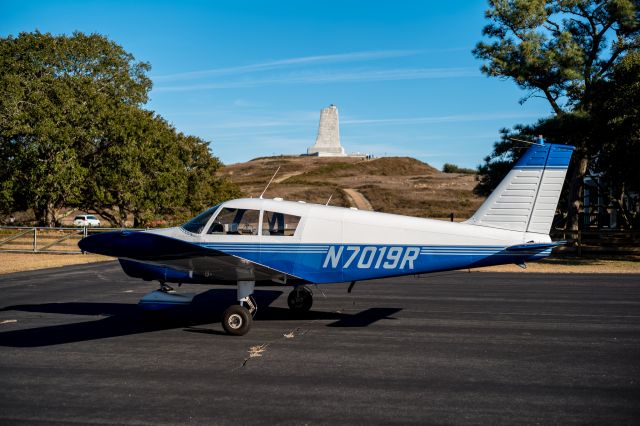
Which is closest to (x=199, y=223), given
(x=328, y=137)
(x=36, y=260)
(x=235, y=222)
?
(x=235, y=222)

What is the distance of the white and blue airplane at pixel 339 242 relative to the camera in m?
11.0

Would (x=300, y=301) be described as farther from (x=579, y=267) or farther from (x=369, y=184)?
(x=369, y=184)

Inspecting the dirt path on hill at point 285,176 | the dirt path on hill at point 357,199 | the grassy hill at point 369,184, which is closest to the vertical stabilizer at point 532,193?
the grassy hill at point 369,184

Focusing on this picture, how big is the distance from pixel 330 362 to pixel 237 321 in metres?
2.75

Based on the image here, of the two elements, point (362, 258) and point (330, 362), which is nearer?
point (330, 362)

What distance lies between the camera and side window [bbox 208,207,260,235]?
1179cm

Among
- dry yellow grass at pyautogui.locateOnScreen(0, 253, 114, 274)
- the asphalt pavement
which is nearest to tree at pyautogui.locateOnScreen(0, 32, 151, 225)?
dry yellow grass at pyautogui.locateOnScreen(0, 253, 114, 274)

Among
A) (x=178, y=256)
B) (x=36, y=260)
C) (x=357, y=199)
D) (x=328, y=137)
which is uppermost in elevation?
(x=328, y=137)

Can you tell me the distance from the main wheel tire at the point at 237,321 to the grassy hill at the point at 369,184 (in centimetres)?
7613

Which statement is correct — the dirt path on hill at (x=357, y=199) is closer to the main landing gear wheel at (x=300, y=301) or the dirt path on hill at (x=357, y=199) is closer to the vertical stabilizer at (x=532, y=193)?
the main landing gear wheel at (x=300, y=301)

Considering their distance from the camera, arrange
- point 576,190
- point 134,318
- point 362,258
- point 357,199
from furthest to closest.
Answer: point 357,199 → point 576,190 → point 134,318 → point 362,258

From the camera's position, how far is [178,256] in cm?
1104

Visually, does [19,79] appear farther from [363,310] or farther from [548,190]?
[548,190]

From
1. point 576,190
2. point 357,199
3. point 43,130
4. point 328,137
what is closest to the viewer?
point 576,190
